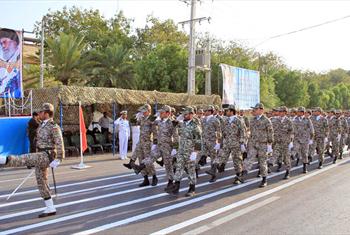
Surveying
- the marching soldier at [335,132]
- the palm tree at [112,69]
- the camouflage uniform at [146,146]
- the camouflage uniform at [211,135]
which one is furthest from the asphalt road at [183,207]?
the palm tree at [112,69]

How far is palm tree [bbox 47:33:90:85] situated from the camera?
29781 mm

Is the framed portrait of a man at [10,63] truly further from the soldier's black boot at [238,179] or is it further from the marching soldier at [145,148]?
the soldier's black boot at [238,179]

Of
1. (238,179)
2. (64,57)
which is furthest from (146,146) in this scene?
(64,57)

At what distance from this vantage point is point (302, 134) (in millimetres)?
13453

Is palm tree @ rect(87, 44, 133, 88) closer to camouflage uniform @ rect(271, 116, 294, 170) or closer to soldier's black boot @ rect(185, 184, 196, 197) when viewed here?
camouflage uniform @ rect(271, 116, 294, 170)

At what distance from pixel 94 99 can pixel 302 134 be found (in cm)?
850

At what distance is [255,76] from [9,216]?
76.9 feet

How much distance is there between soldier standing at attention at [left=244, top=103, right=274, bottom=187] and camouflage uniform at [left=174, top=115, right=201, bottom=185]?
219 centimetres

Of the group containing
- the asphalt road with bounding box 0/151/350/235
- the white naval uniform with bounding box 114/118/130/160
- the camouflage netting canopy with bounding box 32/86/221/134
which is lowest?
the asphalt road with bounding box 0/151/350/235

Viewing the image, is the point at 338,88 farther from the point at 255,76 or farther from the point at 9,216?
the point at 9,216

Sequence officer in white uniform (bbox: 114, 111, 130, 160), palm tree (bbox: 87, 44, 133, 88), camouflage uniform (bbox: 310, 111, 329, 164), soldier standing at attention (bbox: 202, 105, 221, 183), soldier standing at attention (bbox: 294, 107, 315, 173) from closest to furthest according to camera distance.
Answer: soldier standing at attention (bbox: 202, 105, 221, 183), soldier standing at attention (bbox: 294, 107, 315, 173), camouflage uniform (bbox: 310, 111, 329, 164), officer in white uniform (bbox: 114, 111, 130, 160), palm tree (bbox: 87, 44, 133, 88)

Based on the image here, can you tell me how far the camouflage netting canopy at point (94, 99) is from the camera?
53.3ft

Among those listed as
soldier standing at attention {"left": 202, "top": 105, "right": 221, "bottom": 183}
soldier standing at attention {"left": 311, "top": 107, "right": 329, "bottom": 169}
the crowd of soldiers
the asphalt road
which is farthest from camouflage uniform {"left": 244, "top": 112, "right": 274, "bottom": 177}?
soldier standing at attention {"left": 311, "top": 107, "right": 329, "bottom": 169}

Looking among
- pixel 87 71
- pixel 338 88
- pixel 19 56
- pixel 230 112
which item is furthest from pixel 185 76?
pixel 338 88
